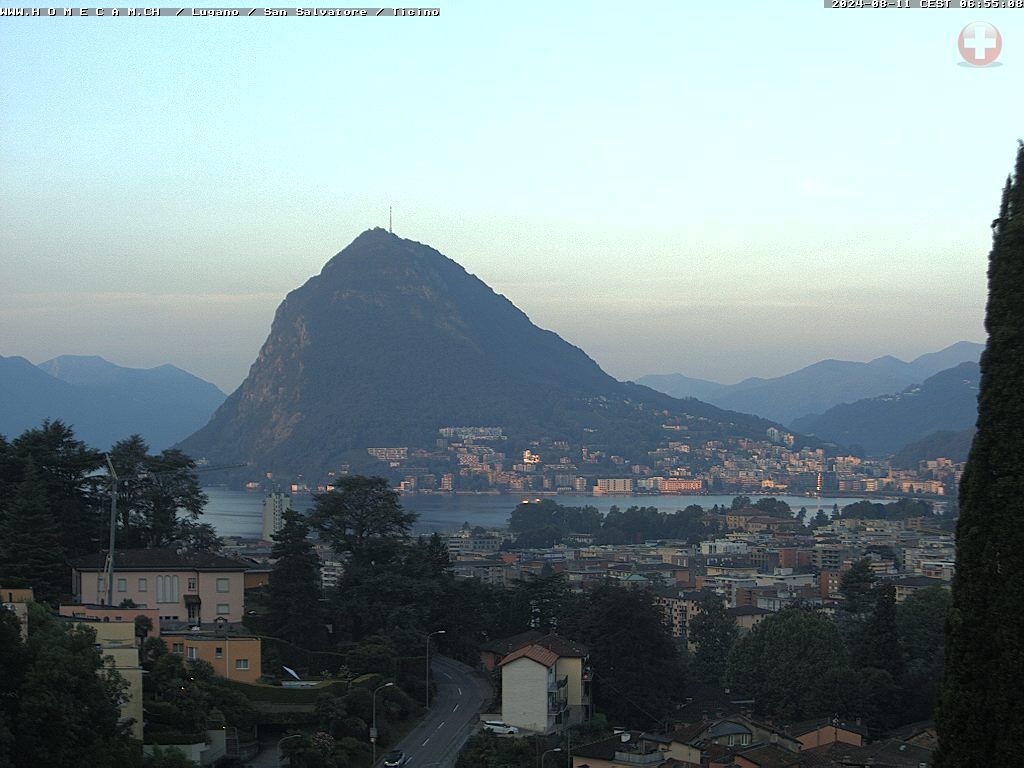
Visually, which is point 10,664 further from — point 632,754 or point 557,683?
point 557,683

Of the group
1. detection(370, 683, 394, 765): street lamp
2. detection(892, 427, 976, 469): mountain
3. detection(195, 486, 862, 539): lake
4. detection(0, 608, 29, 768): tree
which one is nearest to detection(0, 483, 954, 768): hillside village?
detection(370, 683, 394, 765): street lamp

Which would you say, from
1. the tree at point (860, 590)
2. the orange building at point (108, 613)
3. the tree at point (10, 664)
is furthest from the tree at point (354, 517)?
the tree at point (860, 590)

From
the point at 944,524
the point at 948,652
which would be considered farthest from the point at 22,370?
the point at 948,652

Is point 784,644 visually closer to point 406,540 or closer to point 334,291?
point 406,540

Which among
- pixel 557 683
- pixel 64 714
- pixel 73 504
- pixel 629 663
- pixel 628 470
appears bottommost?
pixel 557 683

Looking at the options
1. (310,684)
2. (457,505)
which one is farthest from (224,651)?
(457,505)
